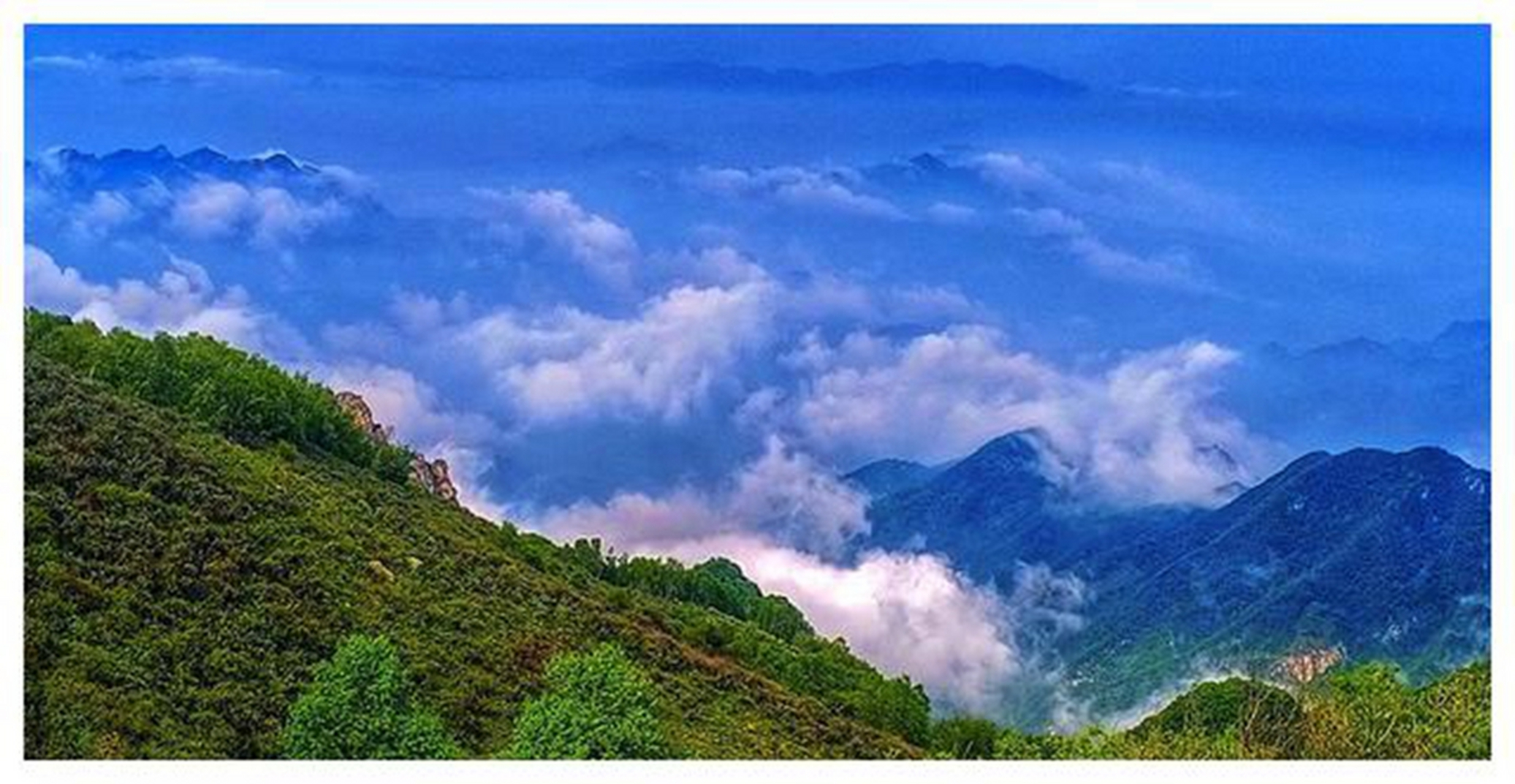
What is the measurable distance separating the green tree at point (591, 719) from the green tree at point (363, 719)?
360mm

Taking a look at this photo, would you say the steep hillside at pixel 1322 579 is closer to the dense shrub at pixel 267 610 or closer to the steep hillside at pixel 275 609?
the steep hillside at pixel 275 609

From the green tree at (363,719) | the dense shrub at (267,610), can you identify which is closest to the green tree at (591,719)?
the dense shrub at (267,610)

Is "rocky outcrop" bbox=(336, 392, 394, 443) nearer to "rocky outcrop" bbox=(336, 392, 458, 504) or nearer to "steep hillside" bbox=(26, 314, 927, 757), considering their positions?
"rocky outcrop" bbox=(336, 392, 458, 504)

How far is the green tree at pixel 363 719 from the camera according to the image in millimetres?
9281

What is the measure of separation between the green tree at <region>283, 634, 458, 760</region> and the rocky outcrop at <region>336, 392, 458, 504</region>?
1.17m

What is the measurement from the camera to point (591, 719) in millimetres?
9266

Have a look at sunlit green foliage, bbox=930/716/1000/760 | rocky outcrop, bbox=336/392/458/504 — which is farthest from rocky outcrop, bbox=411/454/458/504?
sunlit green foliage, bbox=930/716/1000/760

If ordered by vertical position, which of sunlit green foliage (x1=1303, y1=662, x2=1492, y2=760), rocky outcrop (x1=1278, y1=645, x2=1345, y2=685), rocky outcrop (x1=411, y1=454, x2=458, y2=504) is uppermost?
rocky outcrop (x1=411, y1=454, x2=458, y2=504)

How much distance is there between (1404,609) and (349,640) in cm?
429

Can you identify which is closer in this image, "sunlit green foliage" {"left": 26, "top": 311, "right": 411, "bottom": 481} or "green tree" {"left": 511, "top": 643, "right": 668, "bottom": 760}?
"green tree" {"left": 511, "top": 643, "right": 668, "bottom": 760}

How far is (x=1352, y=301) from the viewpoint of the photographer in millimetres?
9852

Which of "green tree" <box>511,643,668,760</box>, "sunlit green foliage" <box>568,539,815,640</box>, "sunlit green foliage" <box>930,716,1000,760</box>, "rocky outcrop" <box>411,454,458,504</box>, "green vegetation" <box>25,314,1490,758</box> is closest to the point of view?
"green tree" <box>511,643,668,760</box>

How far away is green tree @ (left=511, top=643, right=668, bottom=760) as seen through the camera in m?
9.21
